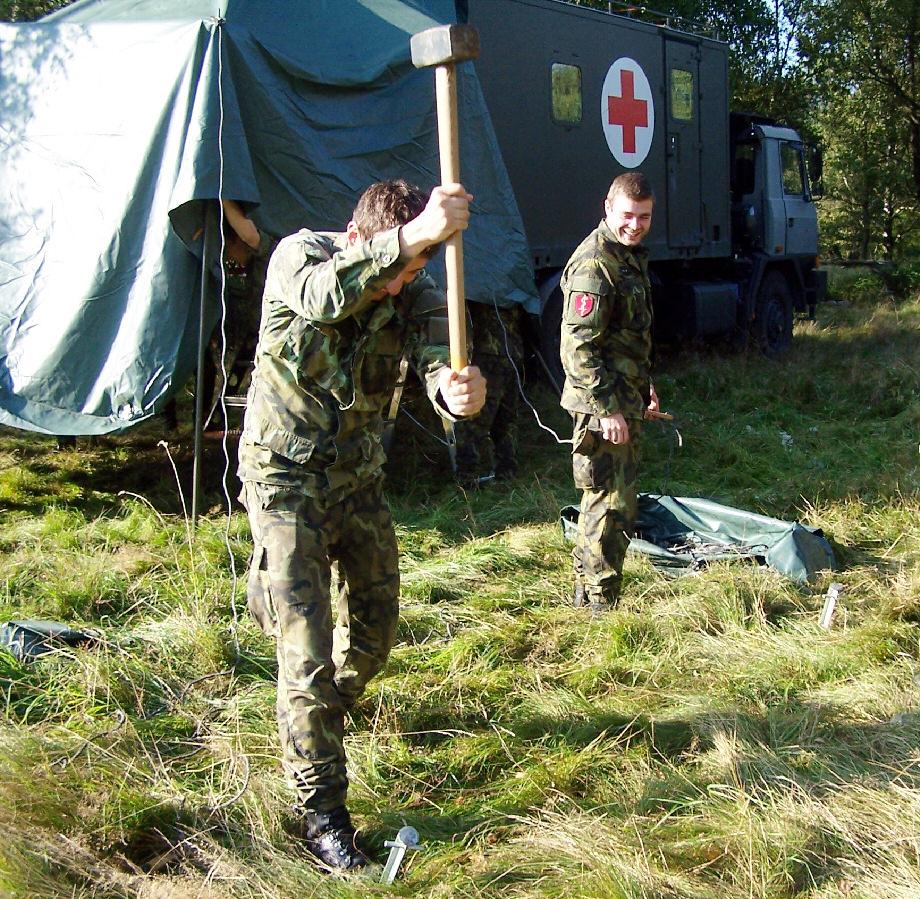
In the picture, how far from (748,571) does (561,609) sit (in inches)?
35.3

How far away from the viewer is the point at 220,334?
6.13 m

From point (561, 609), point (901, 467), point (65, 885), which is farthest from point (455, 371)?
point (901, 467)

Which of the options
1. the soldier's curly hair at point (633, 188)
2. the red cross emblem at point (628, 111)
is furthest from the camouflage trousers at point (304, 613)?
the red cross emblem at point (628, 111)

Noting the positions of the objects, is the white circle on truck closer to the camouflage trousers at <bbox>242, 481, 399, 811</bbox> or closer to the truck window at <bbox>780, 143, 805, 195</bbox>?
the truck window at <bbox>780, 143, 805, 195</bbox>

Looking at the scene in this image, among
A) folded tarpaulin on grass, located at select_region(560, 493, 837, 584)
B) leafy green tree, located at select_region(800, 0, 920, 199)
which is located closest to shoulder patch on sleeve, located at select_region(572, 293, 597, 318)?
folded tarpaulin on grass, located at select_region(560, 493, 837, 584)

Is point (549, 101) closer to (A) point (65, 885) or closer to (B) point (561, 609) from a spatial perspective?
(B) point (561, 609)

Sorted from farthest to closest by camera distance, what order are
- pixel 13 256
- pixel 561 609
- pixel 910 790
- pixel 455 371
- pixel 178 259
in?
1. pixel 13 256
2. pixel 178 259
3. pixel 561 609
4. pixel 910 790
5. pixel 455 371

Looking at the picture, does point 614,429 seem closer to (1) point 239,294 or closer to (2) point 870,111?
(1) point 239,294

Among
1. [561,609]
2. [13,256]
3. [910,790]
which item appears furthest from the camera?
[13,256]

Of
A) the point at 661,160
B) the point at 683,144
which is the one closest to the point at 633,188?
the point at 661,160

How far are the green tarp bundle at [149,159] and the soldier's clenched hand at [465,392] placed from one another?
3.24m

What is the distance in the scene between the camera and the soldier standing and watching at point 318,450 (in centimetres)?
292

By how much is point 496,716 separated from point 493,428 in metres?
3.69

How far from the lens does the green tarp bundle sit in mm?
5895
